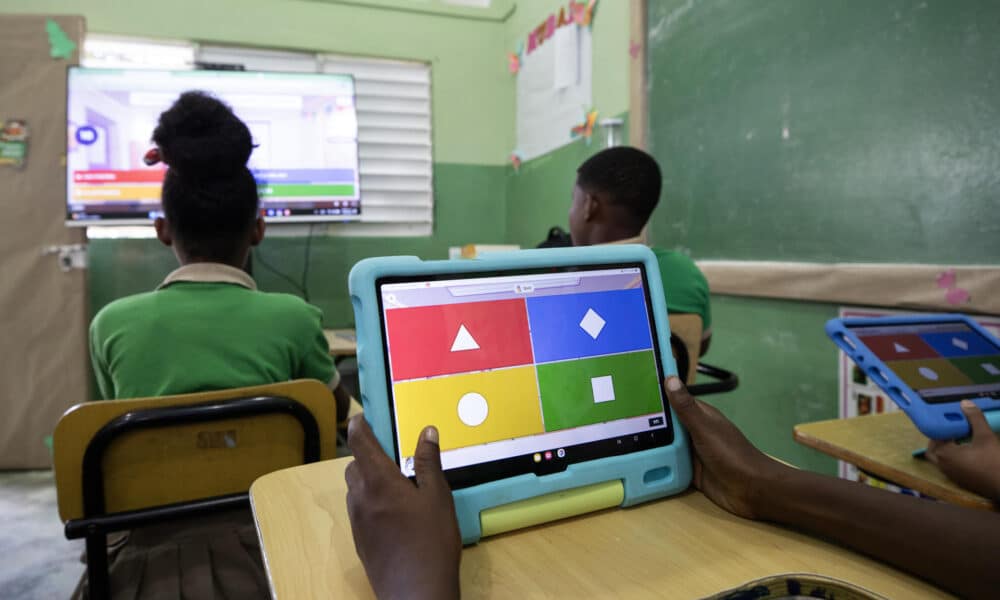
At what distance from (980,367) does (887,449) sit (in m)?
0.20

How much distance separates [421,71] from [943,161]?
2.63 metres

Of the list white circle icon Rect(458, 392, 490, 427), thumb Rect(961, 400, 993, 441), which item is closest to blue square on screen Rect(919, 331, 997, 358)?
thumb Rect(961, 400, 993, 441)

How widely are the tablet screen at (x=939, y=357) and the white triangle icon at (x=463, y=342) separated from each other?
65 cm

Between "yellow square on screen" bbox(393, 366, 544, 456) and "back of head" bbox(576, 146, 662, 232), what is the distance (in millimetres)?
1247

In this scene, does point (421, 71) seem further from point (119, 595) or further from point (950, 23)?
point (119, 595)

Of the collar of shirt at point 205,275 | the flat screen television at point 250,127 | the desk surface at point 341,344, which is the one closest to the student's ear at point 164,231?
the collar of shirt at point 205,275

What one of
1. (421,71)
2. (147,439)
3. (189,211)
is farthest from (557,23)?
(147,439)

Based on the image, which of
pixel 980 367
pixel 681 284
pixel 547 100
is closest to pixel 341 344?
pixel 681 284

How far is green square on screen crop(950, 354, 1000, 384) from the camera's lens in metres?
0.92

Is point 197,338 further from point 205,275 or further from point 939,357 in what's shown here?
point 939,357

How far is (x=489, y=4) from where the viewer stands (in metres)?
3.33

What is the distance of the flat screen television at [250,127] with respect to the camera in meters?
2.49

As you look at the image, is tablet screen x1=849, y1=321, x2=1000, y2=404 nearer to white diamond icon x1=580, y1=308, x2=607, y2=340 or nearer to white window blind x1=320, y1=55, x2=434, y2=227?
white diamond icon x1=580, y1=308, x2=607, y2=340

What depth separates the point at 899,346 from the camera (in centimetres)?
91
